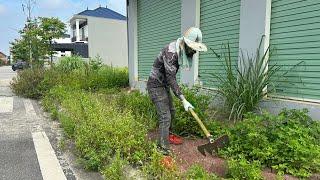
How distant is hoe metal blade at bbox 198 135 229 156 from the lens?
176 inches

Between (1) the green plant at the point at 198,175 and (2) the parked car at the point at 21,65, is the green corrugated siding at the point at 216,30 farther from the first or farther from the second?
(2) the parked car at the point at 21,65

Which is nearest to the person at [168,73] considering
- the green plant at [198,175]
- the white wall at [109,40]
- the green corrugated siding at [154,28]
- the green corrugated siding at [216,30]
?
the green plant at [198,175]

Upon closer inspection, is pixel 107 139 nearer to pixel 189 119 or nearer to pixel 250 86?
pixel 189 119

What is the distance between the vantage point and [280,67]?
19.4 ft

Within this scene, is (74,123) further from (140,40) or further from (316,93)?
(140,40)

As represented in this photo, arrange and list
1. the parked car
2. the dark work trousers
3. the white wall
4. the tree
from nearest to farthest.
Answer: the dark work trousers < the parked car < the tree < the white wall

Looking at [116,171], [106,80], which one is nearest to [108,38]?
[106,80]

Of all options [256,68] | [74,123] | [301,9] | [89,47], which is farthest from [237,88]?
[89,47]

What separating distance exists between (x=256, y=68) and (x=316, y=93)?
1087 millimetres

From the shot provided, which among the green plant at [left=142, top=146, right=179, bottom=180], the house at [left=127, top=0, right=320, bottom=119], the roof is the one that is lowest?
the green plant at [left=142, top=146, right=179, bottom=180]

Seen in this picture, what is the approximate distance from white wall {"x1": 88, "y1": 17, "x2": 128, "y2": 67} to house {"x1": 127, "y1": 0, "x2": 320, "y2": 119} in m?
21.4

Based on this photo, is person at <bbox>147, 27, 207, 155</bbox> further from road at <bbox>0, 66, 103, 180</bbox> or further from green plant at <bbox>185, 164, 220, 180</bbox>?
road at <bbox>0, 66, 103, 180</bbox>

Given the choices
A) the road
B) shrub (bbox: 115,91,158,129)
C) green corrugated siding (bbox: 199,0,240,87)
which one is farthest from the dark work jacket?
green corrugated siding (bbox: 199,0,240,87)

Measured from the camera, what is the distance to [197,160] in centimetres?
434
